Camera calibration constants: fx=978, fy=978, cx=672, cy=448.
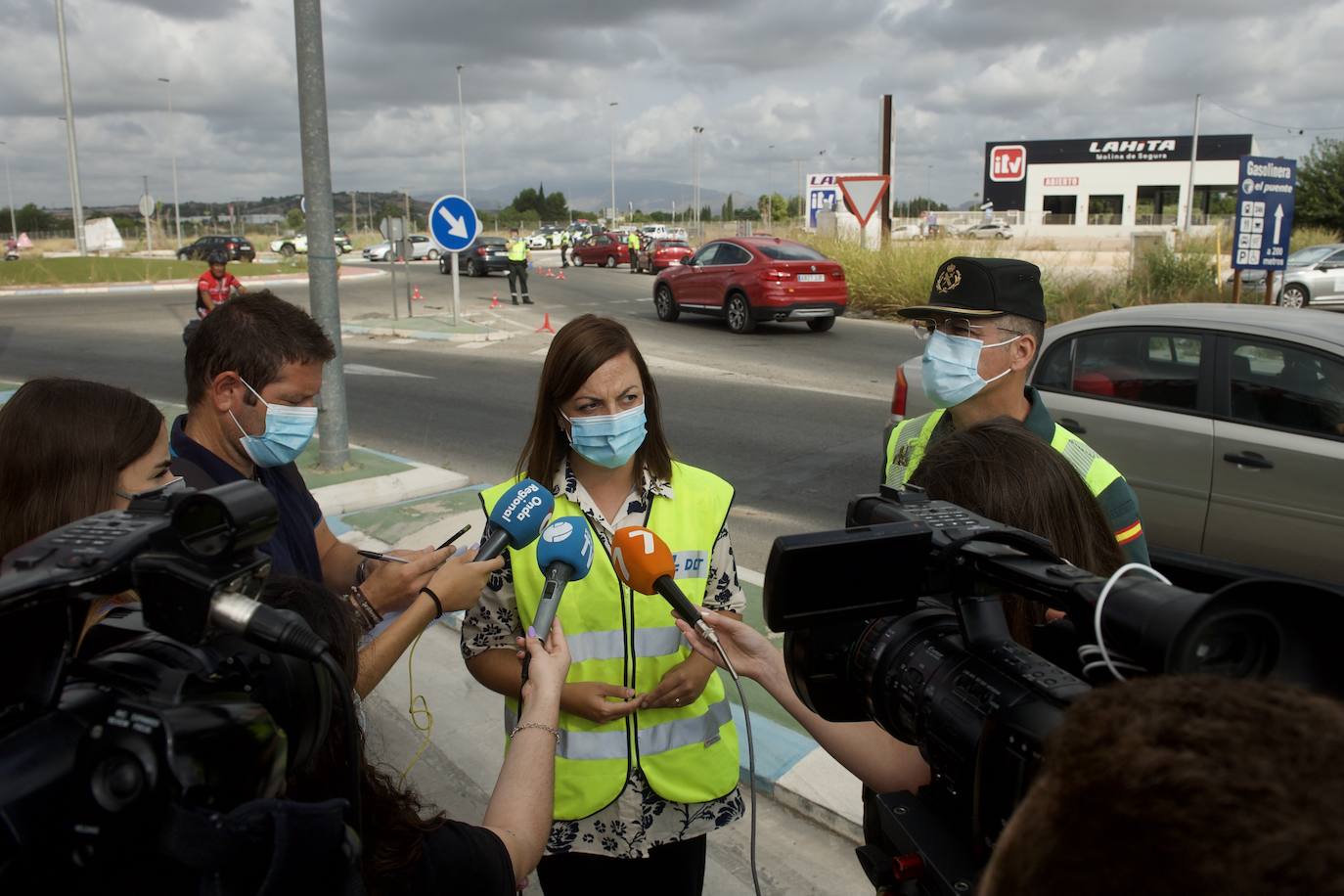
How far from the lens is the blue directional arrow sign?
14758 millimetres

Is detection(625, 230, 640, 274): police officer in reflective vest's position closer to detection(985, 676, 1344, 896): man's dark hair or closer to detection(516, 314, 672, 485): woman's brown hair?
detection(516, 314, 672, 485): woman's brown hair

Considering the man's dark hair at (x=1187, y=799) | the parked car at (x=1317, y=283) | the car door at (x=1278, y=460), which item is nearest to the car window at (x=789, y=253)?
the parked car at (x=1317, y=283)

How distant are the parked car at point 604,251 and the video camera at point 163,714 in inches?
1457

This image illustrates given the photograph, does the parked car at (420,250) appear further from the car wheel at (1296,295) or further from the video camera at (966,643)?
the video camera at (966,643)

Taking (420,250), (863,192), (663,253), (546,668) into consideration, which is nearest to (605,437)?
(546,668)

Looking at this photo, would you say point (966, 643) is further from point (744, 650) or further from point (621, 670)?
point (621, 670)

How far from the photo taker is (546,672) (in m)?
1.83

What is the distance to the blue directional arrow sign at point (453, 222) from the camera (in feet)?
48.4

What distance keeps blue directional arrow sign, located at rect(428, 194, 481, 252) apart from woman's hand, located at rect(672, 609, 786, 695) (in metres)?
13.6

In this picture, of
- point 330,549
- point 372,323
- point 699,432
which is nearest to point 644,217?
point 372,323

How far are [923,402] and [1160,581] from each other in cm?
517

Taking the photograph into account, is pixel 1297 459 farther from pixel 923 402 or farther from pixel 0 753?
pixel 0 753

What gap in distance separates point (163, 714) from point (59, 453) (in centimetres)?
142

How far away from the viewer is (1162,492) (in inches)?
203
